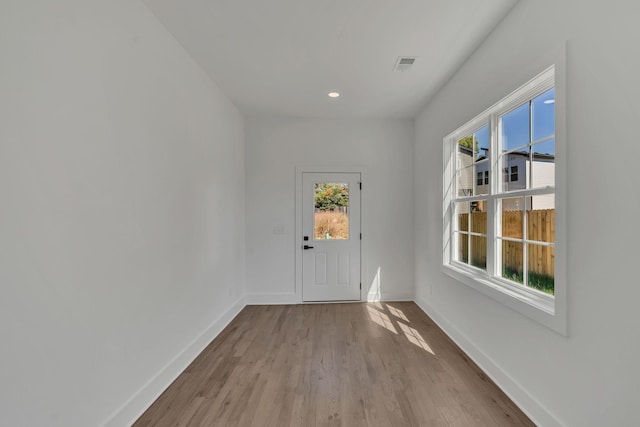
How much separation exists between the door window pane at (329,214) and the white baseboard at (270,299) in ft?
3.23

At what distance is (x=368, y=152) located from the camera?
4.44m

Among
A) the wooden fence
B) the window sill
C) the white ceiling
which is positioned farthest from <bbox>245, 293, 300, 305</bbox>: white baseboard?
the white ceiling

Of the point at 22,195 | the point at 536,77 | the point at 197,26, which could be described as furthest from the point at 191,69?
the point at 536,77

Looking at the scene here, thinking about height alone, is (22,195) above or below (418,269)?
above

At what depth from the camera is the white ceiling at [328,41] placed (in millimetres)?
2039

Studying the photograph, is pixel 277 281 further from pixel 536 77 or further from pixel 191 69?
pixel 536 77

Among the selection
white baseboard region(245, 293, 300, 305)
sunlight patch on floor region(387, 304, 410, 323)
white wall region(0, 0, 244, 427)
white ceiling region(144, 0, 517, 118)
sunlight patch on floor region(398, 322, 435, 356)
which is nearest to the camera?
white wall region(0, 0, 244, 427)

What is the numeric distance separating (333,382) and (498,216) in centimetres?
194

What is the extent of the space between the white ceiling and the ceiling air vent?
2.2 inches

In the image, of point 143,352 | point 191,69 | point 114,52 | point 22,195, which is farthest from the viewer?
point 191,69

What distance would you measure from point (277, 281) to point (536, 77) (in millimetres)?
3734

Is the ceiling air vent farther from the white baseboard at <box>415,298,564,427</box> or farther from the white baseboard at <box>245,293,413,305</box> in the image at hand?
the white baseboard at <box>245,293,413,305</box>

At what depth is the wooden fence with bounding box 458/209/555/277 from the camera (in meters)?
1.88

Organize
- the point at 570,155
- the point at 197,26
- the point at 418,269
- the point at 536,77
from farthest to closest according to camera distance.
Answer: the point at 418,269, the point at 197,26, the point at 536,77, the point at 570,155
